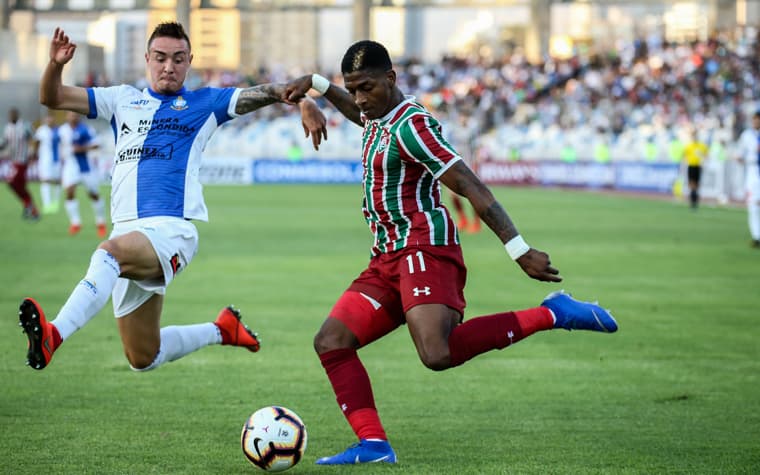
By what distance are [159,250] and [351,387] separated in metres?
1.34

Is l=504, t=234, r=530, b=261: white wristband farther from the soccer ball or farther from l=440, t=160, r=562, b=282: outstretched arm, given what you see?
the soccer ball

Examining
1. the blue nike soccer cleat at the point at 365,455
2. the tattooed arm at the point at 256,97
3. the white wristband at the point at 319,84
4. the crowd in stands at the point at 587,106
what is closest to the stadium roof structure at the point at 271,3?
the crowd in stands at the point at 587,106

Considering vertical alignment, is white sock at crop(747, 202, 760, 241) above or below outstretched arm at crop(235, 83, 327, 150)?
below

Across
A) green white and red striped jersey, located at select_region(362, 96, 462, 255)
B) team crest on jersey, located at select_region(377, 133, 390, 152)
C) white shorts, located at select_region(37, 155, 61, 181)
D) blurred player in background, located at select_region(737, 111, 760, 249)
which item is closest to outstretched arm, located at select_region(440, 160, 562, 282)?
green white and red striped jersey, located at select_region(362, 96, 462, 255)

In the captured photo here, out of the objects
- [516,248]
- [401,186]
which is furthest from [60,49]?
[516,248]

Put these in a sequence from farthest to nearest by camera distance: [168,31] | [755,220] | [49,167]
→ [49,167] < [755,220] < [168,31]

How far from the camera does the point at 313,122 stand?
7.16 m

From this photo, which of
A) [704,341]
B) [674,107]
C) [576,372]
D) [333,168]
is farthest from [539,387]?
[674,107]

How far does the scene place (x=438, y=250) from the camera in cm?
667

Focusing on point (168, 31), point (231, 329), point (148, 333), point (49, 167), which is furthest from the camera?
point (49, 167)

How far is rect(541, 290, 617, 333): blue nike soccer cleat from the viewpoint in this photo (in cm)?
685

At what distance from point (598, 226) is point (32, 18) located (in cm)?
5434

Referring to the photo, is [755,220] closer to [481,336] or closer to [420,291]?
[481,336]

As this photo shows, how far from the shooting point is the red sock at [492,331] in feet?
21.4
